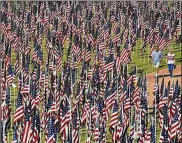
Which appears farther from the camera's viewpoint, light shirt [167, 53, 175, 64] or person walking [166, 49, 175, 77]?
light shirt [167, 53, 175, 64]

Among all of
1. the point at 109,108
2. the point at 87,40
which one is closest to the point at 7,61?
the point at 87,40

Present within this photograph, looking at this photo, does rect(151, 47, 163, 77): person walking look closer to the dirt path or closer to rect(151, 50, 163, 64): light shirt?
rect(151, 50, 163, 64): light shirt

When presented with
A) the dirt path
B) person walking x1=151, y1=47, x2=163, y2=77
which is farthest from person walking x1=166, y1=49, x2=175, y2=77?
person walking x1=151, y1=47, x2=163, y2=77

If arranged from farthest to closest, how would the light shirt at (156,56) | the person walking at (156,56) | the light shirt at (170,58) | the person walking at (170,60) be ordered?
the light shirt at (156,56), the person walking at (156,56), the light shirt at (170,58), the person walking at (170,60)

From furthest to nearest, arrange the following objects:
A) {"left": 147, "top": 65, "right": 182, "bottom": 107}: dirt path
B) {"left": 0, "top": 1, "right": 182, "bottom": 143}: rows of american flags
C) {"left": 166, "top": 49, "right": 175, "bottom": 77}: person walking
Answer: {"left": 166, "top": 49, "right": 175, "bottom": 77}: person walking → {"left": 147, "top": 65, "right": 182, "bottom": 107}: dirt path → {"left": 0, "top": 1, "right": 182, "bottom": 143}: rows of american flags

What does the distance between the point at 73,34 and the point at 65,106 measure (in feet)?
40.2

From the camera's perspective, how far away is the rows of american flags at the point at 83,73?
32.4 metres

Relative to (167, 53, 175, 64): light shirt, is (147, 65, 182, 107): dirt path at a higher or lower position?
lower

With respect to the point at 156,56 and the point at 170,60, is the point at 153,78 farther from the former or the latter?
the point at 156,56

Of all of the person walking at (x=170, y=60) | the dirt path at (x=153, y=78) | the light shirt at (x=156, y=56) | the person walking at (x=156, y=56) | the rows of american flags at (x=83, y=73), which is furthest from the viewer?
the light shirt at (x=156, y=56)

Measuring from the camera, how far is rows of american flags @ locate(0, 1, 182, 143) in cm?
3238

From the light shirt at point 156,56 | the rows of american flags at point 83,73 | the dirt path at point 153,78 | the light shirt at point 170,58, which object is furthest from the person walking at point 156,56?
the dirt path at point 153,78

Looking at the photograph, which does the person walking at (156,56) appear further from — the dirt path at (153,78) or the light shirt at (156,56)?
the dirt path at (153,78)

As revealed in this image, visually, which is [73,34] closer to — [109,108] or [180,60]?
[180,60]
